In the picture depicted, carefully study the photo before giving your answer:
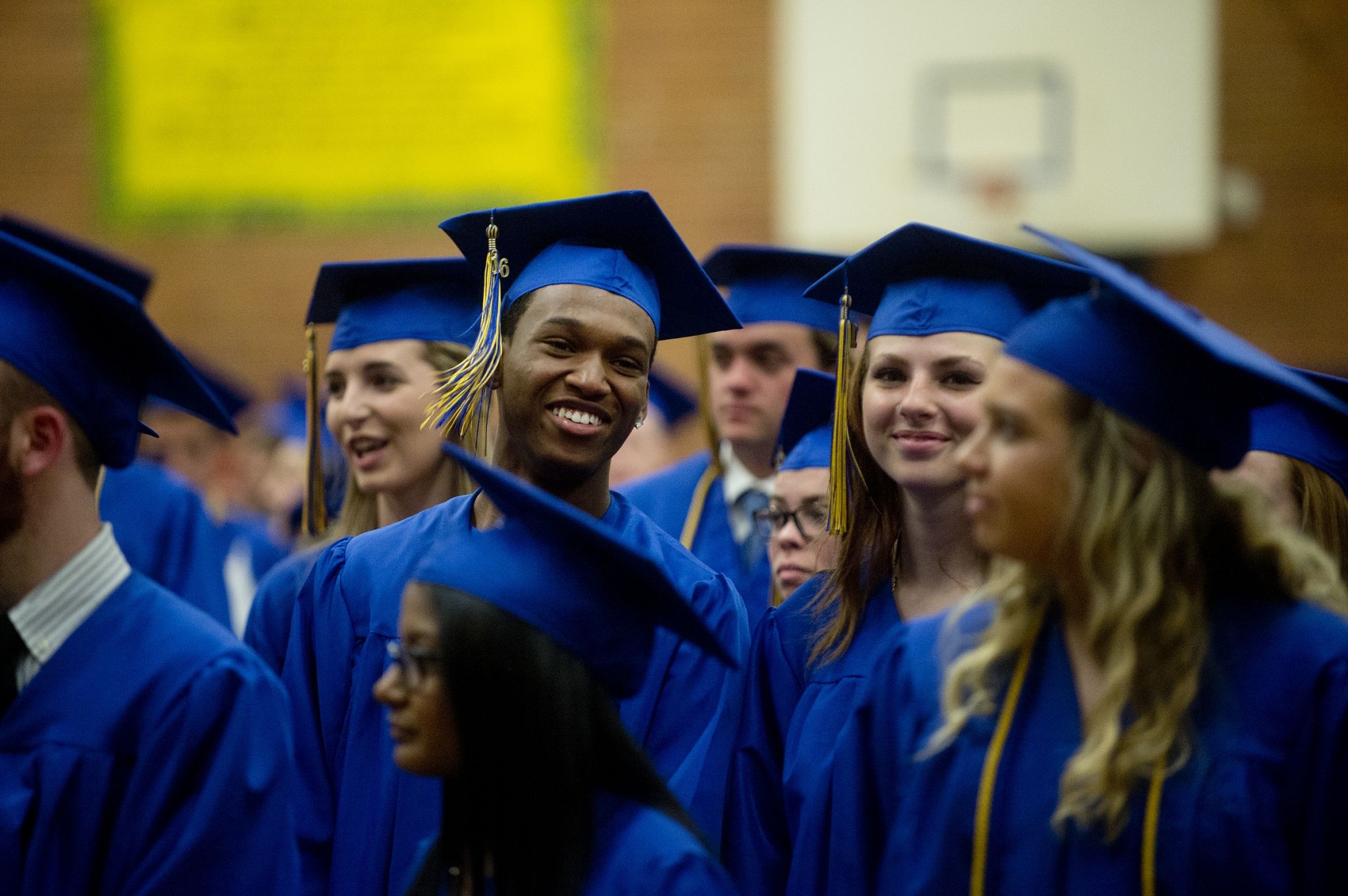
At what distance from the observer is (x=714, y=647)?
1967 millimetres

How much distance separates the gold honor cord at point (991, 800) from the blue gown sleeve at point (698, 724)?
66 cm

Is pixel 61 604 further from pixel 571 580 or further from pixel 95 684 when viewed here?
pixel 571 580

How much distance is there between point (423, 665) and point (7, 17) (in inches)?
390

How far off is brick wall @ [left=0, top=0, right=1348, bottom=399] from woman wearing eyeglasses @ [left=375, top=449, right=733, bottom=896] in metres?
7.81

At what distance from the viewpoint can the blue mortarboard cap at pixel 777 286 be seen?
3.90 meters

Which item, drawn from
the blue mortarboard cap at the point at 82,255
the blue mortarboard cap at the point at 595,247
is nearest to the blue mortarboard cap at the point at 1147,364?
the blue mortarboard cap at the point at 595,247

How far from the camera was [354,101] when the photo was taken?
977 cm

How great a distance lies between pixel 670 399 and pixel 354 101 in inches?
184

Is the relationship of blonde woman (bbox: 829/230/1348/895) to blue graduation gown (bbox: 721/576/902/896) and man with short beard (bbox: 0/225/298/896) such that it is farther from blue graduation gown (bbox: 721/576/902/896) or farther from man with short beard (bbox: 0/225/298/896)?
man with short beard (bbox: 0/225/298/896)

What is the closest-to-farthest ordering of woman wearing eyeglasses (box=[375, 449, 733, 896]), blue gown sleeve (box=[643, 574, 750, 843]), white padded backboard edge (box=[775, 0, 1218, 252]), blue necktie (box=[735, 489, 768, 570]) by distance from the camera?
woman wearing eyeglasses (box=[375, 449, 733, 896]) → blue gown sleeve (box=[643, 574, 750, 843]) → blue necktie (box=[735, 489, 768, 570]) → white padded backboard edge (box=[775, 0, 1218, 252])

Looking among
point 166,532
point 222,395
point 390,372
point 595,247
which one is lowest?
point 166,532

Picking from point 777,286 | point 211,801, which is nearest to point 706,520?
point 777,286

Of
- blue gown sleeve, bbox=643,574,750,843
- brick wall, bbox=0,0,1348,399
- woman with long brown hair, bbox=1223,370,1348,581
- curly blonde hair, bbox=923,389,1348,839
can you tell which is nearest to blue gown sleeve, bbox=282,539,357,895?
blue gown sleeve, bbox=643,574,750,843

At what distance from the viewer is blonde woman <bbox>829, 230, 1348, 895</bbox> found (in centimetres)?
174
